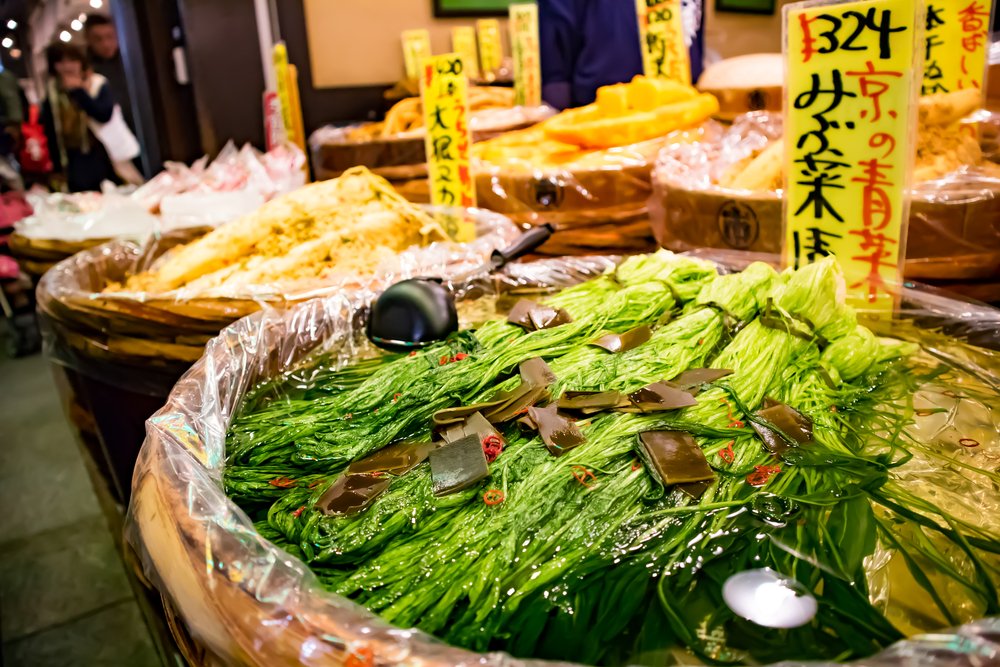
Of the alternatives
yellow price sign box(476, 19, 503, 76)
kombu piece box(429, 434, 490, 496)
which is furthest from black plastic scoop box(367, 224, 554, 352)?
yellow price sign box(476, 19, 503, 76)

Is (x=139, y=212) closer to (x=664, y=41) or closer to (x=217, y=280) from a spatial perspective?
(x=217, y=280)

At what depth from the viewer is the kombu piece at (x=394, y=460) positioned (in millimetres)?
1071

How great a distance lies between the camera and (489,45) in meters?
6.34

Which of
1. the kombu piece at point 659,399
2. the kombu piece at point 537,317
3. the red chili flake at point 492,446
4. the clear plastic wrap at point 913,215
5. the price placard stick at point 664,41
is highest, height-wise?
the price placard stick at point 664,41

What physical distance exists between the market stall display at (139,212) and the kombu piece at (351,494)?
8.05 ft

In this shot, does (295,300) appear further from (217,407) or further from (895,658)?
(895,658)

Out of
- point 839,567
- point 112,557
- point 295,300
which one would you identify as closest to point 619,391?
point 839,567

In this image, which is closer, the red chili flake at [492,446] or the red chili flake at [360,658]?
the red chili flake at [360,658]

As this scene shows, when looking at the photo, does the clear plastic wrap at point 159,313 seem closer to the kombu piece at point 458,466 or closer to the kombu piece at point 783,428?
the kombu piece at point 458,466

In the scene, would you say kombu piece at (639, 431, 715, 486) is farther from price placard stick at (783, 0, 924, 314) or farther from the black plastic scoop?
price placard stick at (783, 0, 924, 314)

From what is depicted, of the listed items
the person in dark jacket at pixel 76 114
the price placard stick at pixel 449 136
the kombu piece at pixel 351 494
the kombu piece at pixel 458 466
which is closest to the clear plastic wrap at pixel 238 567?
the kombu piece at pixel 351 494

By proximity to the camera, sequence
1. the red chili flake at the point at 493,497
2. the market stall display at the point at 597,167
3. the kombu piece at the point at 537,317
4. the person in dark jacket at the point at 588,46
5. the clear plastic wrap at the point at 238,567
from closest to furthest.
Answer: the clear plastic wrap at the point at 238,567
the red chili flake at the point at 493,497
the kombu piece at the point at 537,317
the market stall display at the point at 597,167
the person in dark jacket at the point at 588,46

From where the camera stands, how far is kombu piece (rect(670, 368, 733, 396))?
124 centimetres

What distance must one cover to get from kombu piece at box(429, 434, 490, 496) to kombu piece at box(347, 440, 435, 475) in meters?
0.06
